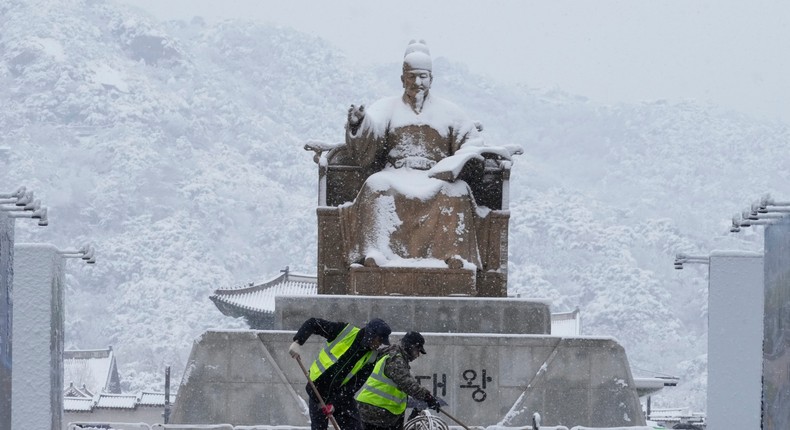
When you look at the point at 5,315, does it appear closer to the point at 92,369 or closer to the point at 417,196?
the point at 417,196

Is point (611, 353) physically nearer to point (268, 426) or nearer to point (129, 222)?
point (268, 426)

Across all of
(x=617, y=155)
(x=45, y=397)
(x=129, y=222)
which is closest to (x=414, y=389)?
(x=45, y=397)

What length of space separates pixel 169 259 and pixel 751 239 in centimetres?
3429

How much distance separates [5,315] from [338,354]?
1.72m

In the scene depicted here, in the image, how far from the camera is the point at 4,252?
8.34 metres

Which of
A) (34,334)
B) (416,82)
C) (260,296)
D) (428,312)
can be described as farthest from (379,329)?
(260,296)

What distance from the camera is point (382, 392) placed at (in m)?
7.86

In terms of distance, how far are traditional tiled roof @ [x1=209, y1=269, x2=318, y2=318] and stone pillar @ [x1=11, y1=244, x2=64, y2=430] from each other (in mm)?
20811

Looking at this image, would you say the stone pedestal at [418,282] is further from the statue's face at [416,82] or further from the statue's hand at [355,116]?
the statue's face at [416,82]

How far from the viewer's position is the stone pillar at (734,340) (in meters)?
12.1

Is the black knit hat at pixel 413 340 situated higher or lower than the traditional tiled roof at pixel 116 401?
higher

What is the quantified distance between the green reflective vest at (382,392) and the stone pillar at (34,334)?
4.87 metres

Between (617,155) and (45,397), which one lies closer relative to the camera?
(45,397)

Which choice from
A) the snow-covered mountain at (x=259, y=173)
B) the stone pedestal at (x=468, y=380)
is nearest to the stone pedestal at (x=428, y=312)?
the stone pedestal at (x=468, y=380)
